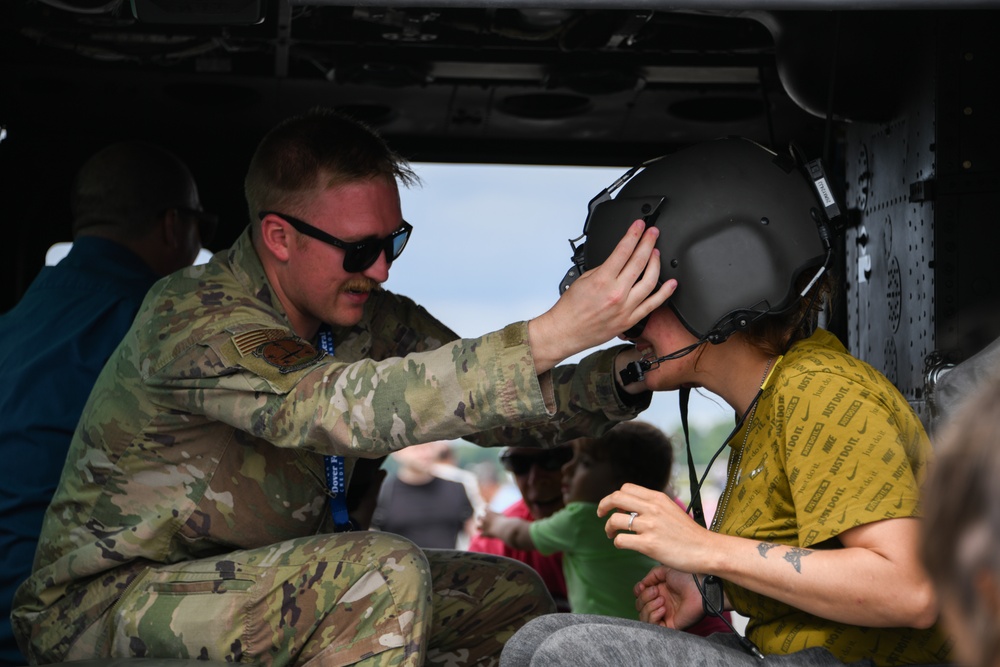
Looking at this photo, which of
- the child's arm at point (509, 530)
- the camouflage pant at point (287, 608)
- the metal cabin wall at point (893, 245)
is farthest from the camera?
the child's arm at point (509, 530)

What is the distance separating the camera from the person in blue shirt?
3078 millimetres

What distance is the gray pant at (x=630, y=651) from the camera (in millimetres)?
1808

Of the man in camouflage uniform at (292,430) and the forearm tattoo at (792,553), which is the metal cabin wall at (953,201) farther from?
the forearm tattoo at (792,553)

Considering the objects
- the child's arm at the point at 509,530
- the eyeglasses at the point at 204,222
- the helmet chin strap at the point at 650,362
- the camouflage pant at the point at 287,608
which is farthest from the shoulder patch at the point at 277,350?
the child's arm at the point at 509,530

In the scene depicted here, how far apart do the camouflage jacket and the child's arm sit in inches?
69.8

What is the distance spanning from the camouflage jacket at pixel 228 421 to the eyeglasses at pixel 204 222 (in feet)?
3.83

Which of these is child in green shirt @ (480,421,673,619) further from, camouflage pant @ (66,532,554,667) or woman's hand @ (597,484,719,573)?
woman's hand @ (597,484,719,573)

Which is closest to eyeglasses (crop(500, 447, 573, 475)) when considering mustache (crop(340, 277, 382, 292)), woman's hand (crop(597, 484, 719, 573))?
mustache (crop(340, 277, 382, 292))

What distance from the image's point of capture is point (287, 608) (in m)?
2.28

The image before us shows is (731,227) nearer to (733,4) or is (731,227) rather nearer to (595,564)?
(733,4)

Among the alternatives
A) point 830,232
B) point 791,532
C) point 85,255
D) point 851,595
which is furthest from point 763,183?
point 85,255

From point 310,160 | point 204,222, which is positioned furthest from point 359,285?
point 204,222

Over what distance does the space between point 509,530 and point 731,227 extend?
2.71m

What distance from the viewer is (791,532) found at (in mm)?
1859
